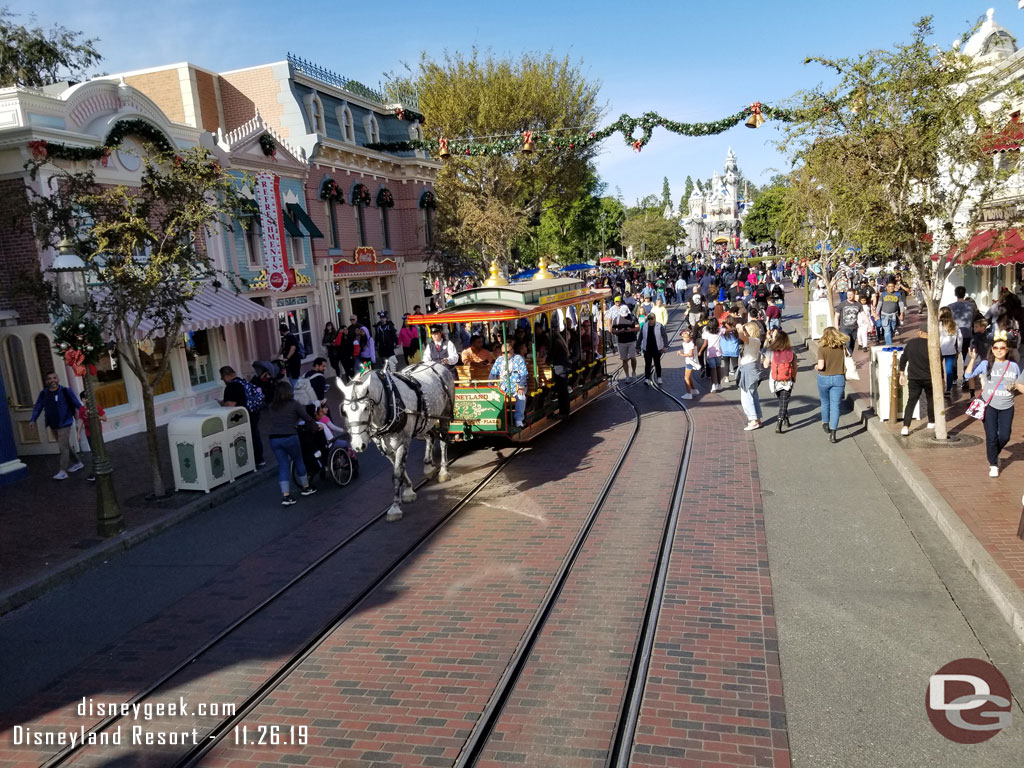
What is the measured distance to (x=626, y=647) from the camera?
18.9ft

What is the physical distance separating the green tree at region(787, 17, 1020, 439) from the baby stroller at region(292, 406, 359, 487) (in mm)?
7860

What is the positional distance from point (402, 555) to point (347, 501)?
2566 millimetres

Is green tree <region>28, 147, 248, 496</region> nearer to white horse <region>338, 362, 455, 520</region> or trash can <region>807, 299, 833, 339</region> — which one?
white horse <region>338, 362, 455, 520</region>

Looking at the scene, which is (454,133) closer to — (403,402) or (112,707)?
(403,402)

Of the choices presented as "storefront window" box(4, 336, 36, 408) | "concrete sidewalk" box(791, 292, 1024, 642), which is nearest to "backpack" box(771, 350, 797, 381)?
"concrete sidewalk" box(791, 292, 1024, 642)

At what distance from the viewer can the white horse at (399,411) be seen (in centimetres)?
880

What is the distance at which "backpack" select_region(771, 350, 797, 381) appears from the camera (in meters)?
12.1

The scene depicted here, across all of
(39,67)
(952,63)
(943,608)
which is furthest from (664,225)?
(943,608)

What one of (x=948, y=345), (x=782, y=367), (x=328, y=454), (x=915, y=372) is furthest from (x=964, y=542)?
(x=328, y=454)

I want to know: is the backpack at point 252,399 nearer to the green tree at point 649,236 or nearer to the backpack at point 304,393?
the backpack at point 304,393

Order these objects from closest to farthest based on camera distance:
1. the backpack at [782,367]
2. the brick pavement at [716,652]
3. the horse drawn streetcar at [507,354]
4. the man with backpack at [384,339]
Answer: the brick pavement at [716,652]
the horse drawn streetcar at [507,354]
the backpack at [782,367]
the man with backpack at [384,339]

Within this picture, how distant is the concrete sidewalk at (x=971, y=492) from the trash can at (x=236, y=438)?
9.36 meters

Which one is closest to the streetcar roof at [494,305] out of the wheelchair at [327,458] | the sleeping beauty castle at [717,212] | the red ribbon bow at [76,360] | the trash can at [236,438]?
the wheelchair at [327,458]

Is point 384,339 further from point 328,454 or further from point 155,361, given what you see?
point 328,454
